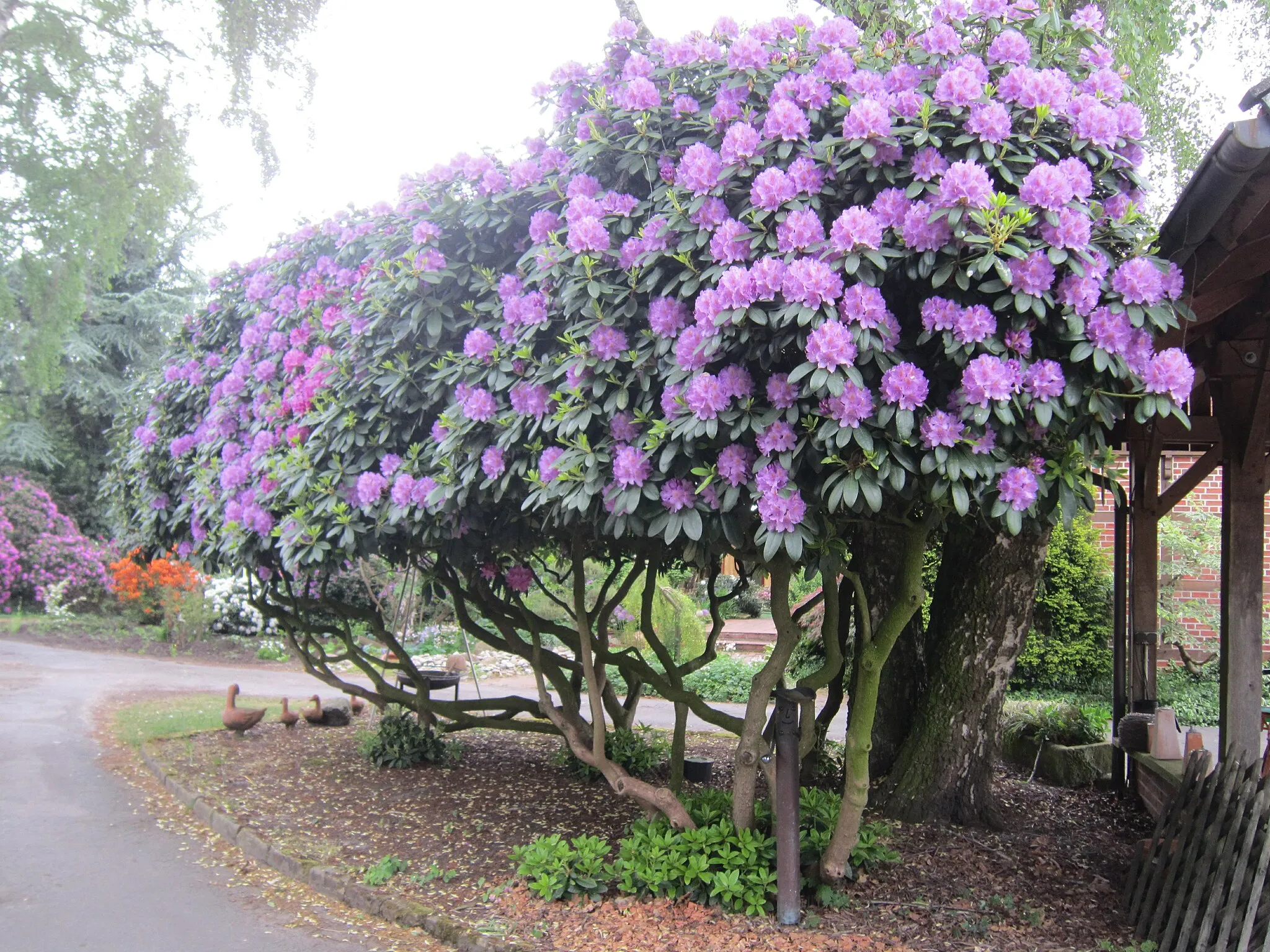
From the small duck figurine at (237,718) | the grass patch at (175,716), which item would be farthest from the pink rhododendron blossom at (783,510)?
the grass patch at (175,716)

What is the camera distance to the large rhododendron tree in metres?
3.23

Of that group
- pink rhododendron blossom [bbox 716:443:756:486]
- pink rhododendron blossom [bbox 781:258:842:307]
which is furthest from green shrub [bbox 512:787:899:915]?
pink rhododendron blossom [bbox 781:258:842:307]

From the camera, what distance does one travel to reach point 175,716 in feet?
32.5

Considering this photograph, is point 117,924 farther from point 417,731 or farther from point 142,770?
point 142,770

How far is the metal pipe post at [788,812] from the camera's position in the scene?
4.18m

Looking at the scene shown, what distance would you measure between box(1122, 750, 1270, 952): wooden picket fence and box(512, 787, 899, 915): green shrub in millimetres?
1136

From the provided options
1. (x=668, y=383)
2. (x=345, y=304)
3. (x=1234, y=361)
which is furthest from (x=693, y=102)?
(x=1234, y=361)

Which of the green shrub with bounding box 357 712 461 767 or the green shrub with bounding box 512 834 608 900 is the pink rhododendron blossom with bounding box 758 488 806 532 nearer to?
the green shrub with bounding box 512 834 608 900

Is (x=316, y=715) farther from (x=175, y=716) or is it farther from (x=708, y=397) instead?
(x=708, y=397)

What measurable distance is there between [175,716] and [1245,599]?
958 centimetres

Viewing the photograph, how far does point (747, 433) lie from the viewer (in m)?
3.47

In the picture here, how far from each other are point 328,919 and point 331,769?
119 inches

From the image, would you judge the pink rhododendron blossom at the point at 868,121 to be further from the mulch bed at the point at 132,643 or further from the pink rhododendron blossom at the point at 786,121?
the mulch bed at the point at 132,643

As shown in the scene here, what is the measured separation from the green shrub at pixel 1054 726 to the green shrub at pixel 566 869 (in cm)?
422
